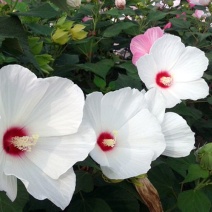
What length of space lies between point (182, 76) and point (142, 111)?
1.72 feet

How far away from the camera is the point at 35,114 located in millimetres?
729

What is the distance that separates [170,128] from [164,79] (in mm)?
422

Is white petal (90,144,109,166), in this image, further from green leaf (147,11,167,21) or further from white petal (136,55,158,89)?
green leaf (147,11,167,21)

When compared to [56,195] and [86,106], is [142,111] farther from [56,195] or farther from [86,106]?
[56,195]

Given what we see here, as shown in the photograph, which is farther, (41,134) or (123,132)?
(123,132)

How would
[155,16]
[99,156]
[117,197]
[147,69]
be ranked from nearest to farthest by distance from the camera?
[99,156]
[117,197]
[147,69]
[155,16]

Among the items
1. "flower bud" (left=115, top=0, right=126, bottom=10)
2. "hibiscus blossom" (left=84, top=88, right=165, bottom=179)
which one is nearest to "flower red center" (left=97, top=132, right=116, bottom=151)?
"hibiscus blossom" (left=84, top=88, right=165, bottom=179)

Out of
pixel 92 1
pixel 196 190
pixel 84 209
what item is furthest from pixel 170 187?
pixel 92 1

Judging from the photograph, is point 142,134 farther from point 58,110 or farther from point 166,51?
point 166,51

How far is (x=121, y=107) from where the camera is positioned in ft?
2.77

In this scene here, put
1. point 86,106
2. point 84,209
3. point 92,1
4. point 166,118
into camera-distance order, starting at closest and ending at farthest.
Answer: point 86,106 → point 166,118 → point 84,209 → point 92,1

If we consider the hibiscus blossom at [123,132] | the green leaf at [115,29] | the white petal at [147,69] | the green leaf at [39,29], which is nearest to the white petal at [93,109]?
the hibiscus blossom at [123,132]

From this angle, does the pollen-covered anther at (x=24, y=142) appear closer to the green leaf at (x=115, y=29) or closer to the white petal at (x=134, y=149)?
the white petal at (x=134, y=149)

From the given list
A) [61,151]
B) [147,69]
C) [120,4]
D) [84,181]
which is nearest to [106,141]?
[61,151]
